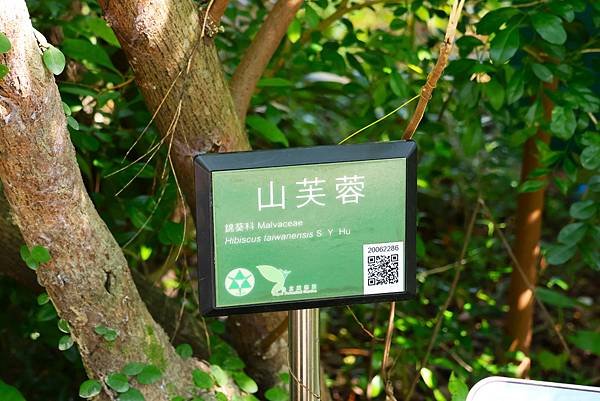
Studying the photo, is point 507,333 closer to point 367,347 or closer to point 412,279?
point 367,347

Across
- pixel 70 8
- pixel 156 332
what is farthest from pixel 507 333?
pixel 70 8

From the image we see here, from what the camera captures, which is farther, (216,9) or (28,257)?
(216,9)

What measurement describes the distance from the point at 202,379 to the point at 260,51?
0.61m

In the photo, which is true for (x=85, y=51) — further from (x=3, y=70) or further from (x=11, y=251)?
(x=3, y=70)

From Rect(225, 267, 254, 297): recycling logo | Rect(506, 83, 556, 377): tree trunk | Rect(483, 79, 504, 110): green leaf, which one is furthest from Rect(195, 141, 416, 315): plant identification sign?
Rect(506, 83, 556, 377): tree trunk

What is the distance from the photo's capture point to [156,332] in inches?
65.6

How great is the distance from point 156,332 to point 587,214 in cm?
84

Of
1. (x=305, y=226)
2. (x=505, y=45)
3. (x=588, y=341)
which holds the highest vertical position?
(x=505, y=45)

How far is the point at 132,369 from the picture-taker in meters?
1.58

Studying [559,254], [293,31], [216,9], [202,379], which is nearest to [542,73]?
[559,254]

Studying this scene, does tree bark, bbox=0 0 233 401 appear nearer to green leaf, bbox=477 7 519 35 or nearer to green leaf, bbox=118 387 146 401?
green leaf, bbox=118 387 146 401

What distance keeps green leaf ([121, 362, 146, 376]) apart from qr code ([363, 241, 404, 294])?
0.43m

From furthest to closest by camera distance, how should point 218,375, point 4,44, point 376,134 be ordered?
point 376,134, point 218,375, point 4,44

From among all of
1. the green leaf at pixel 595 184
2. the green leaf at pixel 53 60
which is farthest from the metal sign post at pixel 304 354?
the green leaf at pixel 595 184
